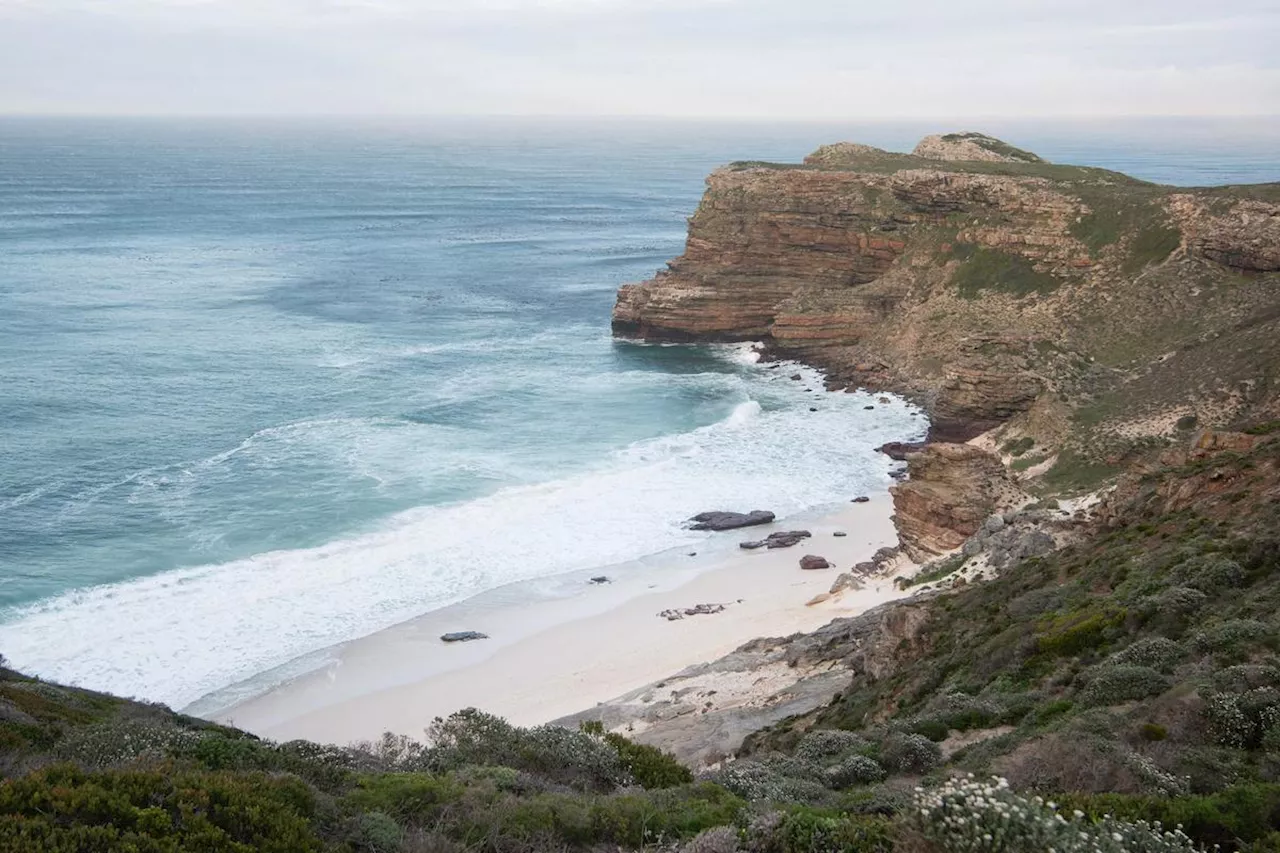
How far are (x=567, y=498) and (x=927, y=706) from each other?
26.2 metres

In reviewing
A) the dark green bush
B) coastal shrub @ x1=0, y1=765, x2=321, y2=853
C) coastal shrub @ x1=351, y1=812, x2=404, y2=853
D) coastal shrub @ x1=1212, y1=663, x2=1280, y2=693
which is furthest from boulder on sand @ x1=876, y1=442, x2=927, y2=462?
coastal shrub @ x1=0, y1=765, x2=321, y2=853

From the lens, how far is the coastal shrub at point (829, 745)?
14.6 metres

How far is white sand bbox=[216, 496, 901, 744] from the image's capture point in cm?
2678

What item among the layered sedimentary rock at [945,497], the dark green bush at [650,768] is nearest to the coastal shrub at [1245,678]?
the dark green bush at [650,768]

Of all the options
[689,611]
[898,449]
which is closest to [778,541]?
[689,611]

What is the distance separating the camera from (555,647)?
30.4 m

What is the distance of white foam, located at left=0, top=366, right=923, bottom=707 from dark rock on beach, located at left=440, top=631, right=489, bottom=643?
2.02m

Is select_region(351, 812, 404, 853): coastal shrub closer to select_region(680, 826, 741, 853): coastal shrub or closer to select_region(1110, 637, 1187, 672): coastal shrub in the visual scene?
select_region(680, 826, 741, 853): coastal shrub

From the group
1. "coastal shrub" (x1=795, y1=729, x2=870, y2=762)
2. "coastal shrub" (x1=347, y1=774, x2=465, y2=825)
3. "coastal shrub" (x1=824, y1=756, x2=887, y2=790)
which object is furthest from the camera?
"coastal shrub" (x1=795, y1=729, x2=870, y2=762)

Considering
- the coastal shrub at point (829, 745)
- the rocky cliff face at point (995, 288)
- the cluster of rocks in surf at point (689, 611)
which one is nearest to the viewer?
the coastal shrub at point (829, 745)

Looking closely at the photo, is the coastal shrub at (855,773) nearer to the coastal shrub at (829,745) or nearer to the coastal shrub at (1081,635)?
the coastal shrub at (829,745)

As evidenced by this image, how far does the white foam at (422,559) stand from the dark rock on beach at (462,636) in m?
2.02

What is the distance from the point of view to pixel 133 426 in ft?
155

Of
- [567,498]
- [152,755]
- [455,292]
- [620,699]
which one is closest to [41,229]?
[455,292]
